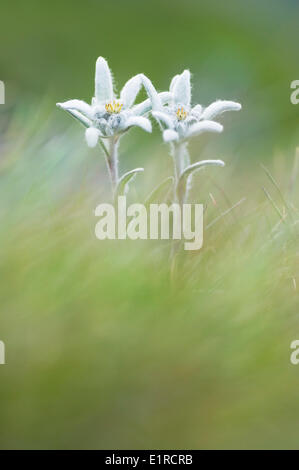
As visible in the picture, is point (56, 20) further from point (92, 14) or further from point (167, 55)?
point (167, 55)

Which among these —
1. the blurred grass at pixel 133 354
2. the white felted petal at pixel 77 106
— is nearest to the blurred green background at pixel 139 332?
the blurred grass at pixel 133 354

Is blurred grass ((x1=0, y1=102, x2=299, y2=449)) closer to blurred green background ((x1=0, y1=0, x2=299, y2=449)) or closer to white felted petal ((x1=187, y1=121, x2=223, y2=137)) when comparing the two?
blurred green background ((x1=0, y1=0, x2=299, y2=449))

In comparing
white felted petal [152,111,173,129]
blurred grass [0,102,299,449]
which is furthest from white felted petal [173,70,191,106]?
blurred grass [0,102,299,449]

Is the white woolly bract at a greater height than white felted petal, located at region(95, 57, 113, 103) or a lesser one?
lesser

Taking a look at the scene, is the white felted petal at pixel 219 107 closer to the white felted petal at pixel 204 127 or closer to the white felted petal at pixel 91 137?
the white felted petal at pixel 204 127

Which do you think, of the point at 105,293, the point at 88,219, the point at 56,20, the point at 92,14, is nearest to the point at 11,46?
the point at 56,20

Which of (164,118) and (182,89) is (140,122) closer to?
(164,118)
